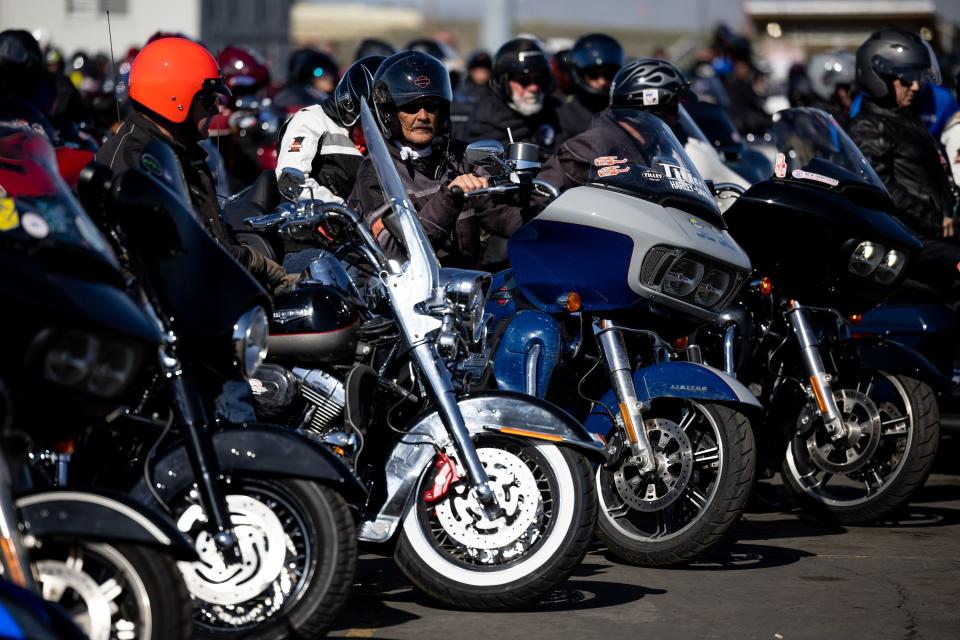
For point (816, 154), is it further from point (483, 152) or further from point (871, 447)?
point (483, 152)

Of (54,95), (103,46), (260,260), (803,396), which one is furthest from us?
(103,46)

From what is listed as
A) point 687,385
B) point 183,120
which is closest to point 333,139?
point 183,120

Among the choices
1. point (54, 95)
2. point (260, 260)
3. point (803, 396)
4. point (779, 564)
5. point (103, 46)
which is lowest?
point (779, 564)

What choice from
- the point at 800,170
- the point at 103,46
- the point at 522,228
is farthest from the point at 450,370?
the point at 103,46

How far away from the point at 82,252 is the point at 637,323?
276 cm

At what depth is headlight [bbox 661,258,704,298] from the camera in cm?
601

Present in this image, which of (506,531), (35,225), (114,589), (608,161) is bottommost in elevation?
(506,531)

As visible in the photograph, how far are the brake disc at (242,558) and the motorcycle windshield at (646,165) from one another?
2.15m

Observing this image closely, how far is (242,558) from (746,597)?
2.09 m

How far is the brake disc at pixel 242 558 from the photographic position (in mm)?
4582

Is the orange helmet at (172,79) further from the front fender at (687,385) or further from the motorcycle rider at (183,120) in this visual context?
the front fender at (687,385)

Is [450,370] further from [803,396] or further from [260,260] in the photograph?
[803,396]

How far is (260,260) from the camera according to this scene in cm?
556

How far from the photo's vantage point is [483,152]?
5723 millimetres
